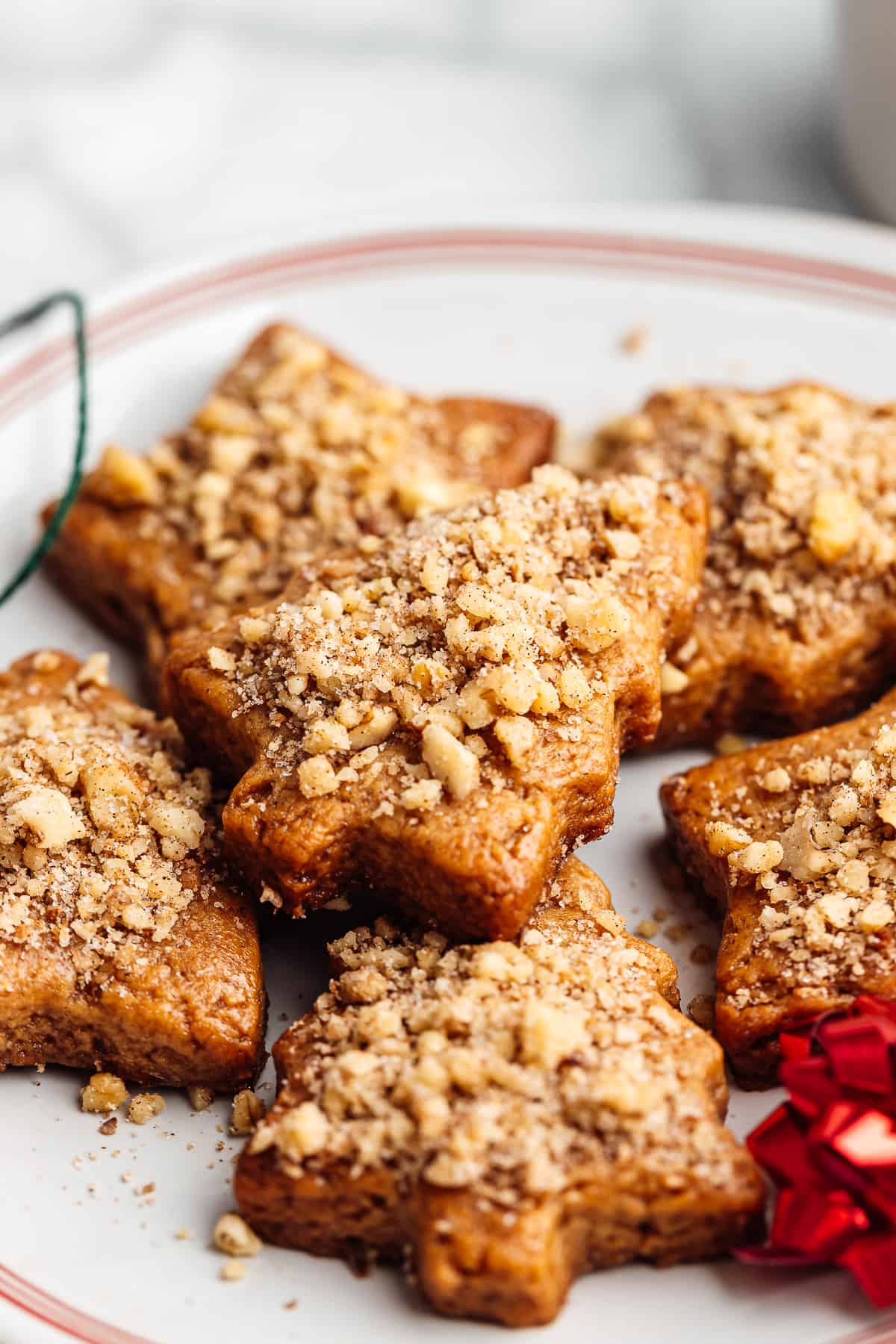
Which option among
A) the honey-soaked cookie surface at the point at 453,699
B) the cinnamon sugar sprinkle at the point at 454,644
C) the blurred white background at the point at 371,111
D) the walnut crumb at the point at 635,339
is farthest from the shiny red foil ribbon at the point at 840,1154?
the blurred white background at the point at 371,111

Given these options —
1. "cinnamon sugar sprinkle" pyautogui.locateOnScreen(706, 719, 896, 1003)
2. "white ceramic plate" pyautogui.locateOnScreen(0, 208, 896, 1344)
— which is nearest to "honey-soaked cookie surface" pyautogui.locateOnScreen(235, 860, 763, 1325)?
"cinnamon sugar sprinkle" pyautogui.locateOnScreen(706, 719, 896, 1003)

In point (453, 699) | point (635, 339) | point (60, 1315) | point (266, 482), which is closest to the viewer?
point (60, 1315)

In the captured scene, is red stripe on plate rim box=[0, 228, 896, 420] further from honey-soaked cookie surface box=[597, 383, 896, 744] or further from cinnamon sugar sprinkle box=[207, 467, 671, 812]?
cinnamon sugar sprinkle box=[207, 467, 671, 812]

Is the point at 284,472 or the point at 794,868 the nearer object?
the point at 794,868

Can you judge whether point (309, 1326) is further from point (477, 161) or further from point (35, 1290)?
point (477, 161)

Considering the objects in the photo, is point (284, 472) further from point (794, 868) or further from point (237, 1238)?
point (237, 1238)

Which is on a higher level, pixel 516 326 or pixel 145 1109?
pixel 516 326

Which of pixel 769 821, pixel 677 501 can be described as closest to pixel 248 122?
pixel 677 501

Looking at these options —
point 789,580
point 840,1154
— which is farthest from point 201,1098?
point 789,580
